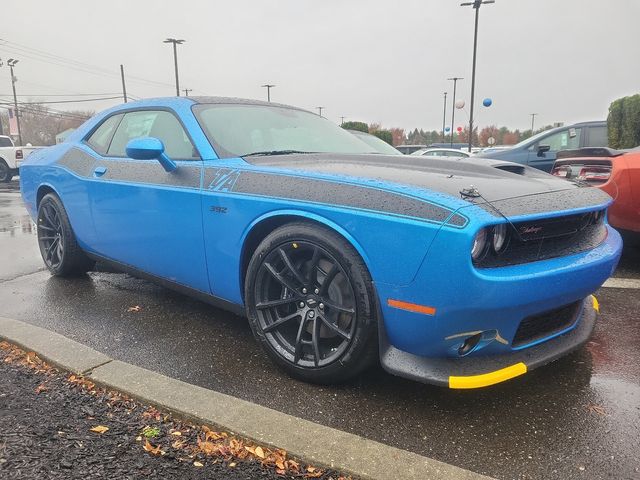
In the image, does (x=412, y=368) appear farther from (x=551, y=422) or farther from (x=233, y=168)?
(x=233, y=168)

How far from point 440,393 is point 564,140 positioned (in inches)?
307

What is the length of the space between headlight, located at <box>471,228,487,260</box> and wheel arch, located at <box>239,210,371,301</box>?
1.39 ft

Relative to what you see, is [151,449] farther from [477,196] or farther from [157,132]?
[157,132]

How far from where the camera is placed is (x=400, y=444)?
1.91 m

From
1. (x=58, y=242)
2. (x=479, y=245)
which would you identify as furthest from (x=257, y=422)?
(x=58, y=242)

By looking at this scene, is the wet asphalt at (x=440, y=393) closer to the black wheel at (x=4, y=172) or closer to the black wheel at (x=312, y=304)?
the black wheel at (x=312, y=304)

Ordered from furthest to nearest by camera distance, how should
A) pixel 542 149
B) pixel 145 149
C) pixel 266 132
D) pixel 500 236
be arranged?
pixel 542 149, pixel 266 132, pixel 145 149, pixel 500 236

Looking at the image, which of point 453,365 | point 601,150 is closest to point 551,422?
point 453,365

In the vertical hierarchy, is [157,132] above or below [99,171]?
above

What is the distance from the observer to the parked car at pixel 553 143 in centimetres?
848

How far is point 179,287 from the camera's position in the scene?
3.10 metres

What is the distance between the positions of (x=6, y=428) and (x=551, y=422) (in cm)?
220

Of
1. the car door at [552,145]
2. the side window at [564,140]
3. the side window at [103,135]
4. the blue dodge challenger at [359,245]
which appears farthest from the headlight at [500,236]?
the side window at [564,140]

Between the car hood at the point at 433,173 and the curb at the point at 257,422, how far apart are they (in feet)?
3.33
